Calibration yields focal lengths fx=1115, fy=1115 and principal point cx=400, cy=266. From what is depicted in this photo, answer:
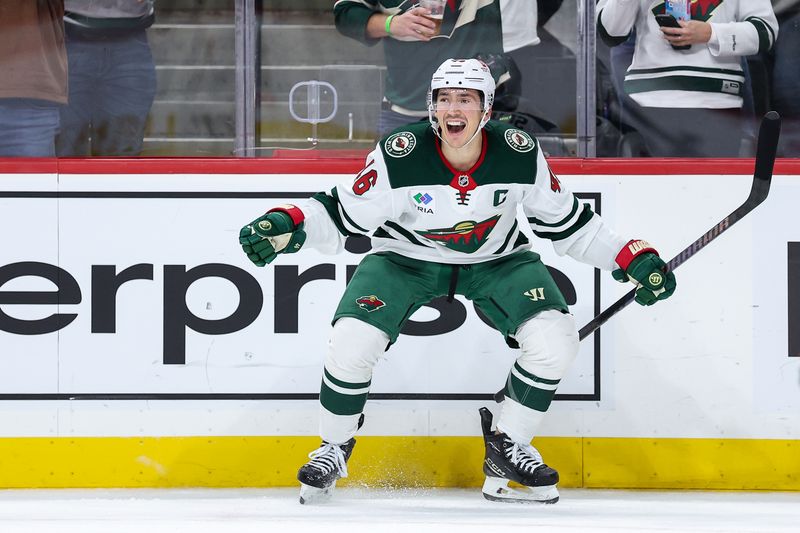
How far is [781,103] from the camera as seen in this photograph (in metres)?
3.04

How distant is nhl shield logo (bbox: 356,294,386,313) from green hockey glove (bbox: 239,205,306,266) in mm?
194

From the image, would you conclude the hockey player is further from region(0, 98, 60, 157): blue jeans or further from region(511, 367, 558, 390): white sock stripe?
region(0, 98, 60, 157): blue jeans

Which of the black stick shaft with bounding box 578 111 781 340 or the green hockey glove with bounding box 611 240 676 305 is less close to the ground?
the black stick shaft with bounding box 578 111 781 340

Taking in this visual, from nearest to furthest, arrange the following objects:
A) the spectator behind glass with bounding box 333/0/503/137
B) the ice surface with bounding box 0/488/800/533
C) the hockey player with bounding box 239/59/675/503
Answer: the ice surface with bounding box 0/488/800/533 < the hockey player with bounding box 239/59/675/503 < the spectator behind glass with bounding box 333/0/503/137

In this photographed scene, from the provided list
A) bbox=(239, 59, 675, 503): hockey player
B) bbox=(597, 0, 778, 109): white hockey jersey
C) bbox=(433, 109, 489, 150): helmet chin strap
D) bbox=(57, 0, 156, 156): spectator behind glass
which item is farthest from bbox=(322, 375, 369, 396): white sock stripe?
bbox=(597, 0, 778, 109): white hockey jersey

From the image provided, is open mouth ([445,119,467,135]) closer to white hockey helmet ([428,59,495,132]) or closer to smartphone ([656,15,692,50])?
white hockey helmet ([428,59,495,132])

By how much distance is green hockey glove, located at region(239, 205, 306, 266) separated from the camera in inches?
98.9

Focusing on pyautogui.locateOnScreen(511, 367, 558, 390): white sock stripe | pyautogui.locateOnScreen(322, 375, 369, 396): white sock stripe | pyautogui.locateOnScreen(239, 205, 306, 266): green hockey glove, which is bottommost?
pyautogui.locateOnScreen(322, 375, 369, 396): white sock stripe

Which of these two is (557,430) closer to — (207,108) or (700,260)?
(700,260)

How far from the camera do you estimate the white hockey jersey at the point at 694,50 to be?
9.96 feet

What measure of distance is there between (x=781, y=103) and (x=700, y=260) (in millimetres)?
491

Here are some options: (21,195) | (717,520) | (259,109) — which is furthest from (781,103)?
(21,195)

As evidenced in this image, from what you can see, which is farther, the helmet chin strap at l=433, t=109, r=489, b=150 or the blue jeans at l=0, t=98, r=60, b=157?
the blue jeans at l=0, t=98, r=60, b=157

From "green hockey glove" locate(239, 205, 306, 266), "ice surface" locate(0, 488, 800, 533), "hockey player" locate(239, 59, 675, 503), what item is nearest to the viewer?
"ice surface" locate(0, 488, 800, 533)
